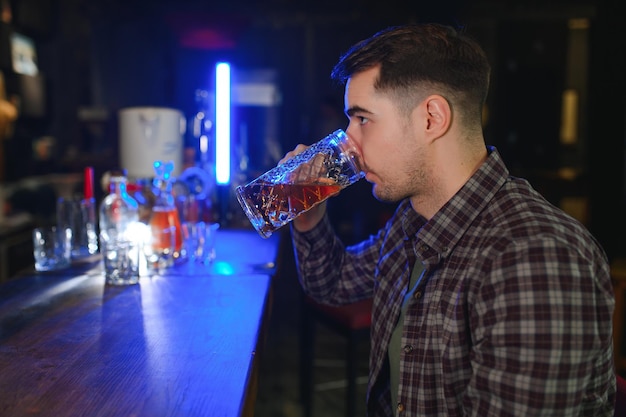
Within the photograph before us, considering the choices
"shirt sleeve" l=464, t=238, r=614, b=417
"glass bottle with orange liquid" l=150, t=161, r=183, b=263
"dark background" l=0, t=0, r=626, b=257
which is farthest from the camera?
"dark background" l=0, t=0, r=626, b=257

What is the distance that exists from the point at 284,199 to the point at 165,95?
6.31 metres

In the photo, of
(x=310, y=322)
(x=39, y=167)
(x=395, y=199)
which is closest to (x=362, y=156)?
(x=395, y=199)

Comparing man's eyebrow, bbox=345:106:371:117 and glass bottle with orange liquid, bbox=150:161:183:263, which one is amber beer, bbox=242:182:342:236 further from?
glass bottle with orange liquid, bbox=150:161:183:263

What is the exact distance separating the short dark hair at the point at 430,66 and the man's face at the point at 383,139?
0.03 m

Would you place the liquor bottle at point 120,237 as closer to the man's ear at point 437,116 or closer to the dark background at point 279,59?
the man's ear at point 437,116

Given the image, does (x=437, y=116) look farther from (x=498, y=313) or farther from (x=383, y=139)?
(x=498, y=313)

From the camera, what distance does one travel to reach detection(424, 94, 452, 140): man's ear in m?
1.23

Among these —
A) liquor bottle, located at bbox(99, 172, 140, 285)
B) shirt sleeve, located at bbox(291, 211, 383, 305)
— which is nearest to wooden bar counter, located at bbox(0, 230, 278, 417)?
liquor bottle, located at bbox(99, 172, 140, 285)

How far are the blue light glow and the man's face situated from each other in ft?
4.68

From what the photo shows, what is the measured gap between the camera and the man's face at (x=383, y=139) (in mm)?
1276

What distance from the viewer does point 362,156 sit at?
1.35 metres

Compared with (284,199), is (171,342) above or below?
below

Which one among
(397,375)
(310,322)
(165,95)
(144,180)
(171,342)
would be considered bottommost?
(310,322)

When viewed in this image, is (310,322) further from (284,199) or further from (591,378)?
(591,378)
